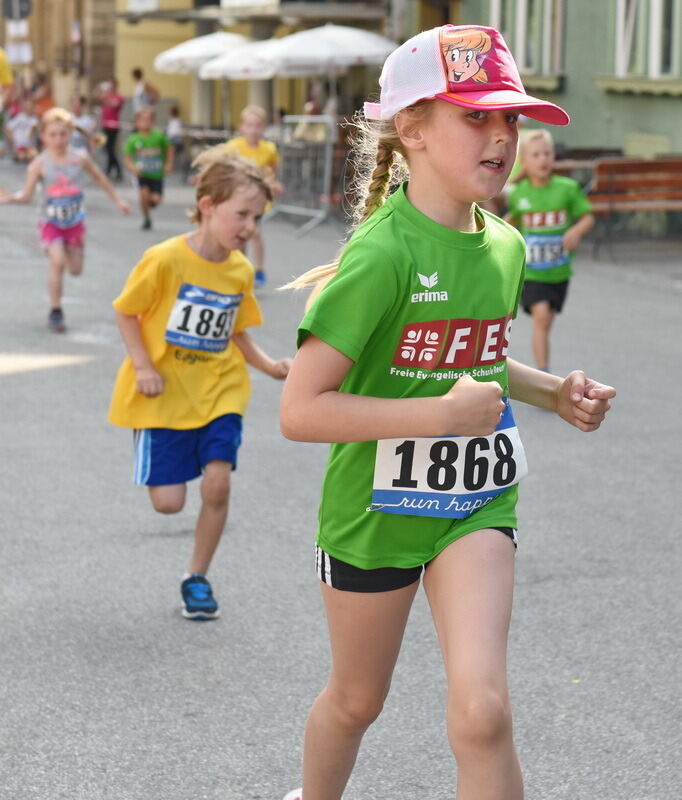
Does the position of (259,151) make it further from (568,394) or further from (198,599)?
(568,394)

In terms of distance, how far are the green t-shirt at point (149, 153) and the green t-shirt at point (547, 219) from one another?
12889 mm

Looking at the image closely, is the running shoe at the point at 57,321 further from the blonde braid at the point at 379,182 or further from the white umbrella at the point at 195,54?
the white umbrella at the point at 195,54

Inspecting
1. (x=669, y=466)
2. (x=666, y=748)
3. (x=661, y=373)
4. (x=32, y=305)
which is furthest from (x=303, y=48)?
(x=666, y=748)

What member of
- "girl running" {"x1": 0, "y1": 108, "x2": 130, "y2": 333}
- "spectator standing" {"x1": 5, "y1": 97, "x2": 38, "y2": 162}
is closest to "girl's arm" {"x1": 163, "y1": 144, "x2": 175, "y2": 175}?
"girl running" {"x1": 0, "y1": 108, "x2": 130, "y2": 333}

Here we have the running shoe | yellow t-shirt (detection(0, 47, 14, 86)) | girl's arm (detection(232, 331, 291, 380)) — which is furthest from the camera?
yellow t-shirt (detection(0, 47, 14, 86))

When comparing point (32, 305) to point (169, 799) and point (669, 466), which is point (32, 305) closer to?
point (669, 466)

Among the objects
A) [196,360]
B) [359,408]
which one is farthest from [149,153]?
[359,408]

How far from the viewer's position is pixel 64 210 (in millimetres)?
13094

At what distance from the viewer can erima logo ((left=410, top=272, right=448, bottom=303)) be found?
3.28 m

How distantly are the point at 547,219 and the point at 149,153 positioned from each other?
43.6 feet

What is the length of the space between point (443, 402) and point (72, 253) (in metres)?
10.7

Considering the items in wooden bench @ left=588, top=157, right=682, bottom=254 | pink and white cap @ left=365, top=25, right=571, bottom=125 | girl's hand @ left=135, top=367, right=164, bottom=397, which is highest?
pink and white cap @ left=365, top=25, right=571, bottom=125

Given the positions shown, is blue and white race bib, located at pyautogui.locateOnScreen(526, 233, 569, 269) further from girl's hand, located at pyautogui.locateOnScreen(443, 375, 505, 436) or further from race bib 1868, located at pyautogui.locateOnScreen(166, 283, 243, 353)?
girl's hand, located at pyautogui.locateOnScreen(443, 375, 505, 436)

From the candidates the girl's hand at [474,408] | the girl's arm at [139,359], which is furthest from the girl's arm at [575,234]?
the girl's hand at [474,408]
